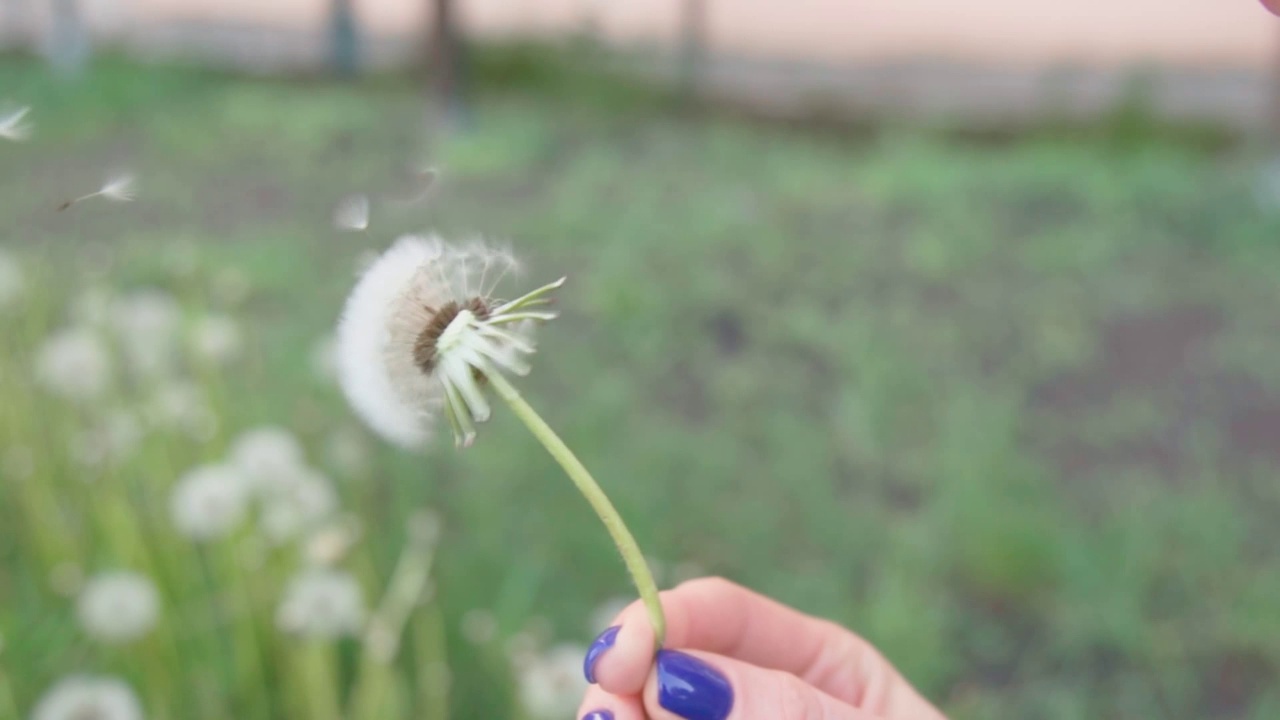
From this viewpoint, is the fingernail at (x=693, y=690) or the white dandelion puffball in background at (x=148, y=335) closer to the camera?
the fingernail at (x=693, y=690)

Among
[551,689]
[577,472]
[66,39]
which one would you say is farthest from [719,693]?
[66,39]

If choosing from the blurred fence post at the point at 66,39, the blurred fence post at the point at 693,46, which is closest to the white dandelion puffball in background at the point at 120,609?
the blurred fence post at the point at 693,46

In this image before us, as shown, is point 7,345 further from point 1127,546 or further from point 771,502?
point 1127,546

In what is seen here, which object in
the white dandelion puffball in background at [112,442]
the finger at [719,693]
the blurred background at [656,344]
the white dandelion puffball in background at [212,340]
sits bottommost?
the blurred background at [656,344]

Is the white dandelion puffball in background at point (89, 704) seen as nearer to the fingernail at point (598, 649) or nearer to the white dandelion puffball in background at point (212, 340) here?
the white dandelion puffball in background at point (212, 340)

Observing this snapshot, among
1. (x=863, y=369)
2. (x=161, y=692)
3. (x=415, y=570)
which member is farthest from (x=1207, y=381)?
(x=161, y=692)

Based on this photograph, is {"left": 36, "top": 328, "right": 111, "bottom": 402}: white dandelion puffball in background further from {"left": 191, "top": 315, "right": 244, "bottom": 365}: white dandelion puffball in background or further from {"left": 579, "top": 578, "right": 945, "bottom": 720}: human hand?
{"left": 579, "top": 578, "right": 945, "bottom": 720}: human hand
